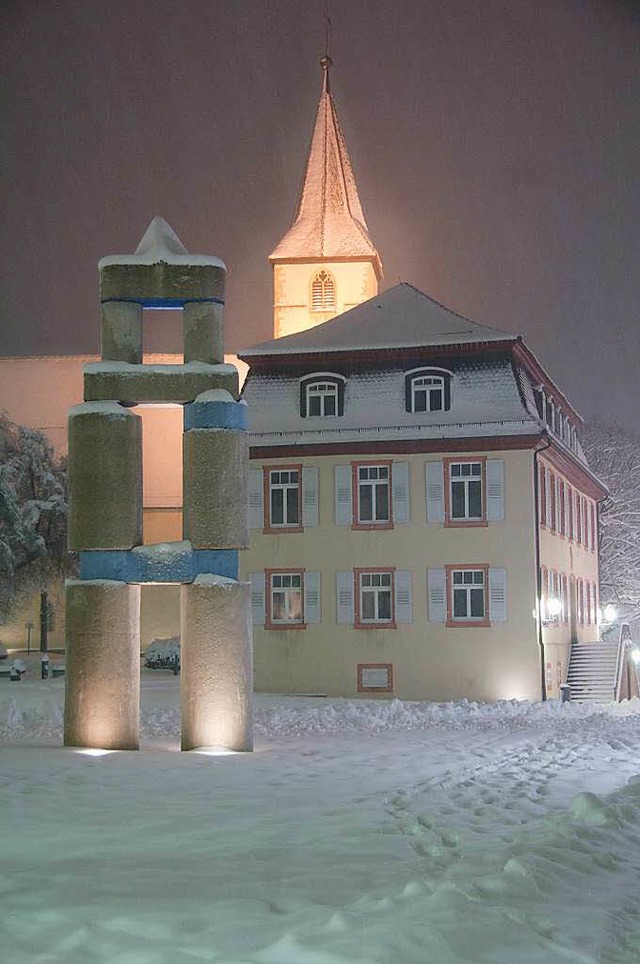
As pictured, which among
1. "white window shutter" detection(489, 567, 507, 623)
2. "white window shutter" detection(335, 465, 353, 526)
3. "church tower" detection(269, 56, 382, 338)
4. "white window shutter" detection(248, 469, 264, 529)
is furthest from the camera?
"church tower" detection(269, 56, 382, 338)

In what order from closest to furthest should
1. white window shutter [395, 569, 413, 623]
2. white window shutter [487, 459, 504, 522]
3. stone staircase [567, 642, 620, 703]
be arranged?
1. white window shutter [487, 459, 504, 522]
2. white window shutter [395, 569, 413, 623]
3. stone staircase [567, 642, 620, 703]

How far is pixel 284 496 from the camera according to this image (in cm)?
3391

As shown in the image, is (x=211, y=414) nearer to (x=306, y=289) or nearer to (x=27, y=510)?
(x=27, y=510)

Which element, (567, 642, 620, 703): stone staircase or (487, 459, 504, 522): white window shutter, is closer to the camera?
(487, 459, 504, 522): white window shutter

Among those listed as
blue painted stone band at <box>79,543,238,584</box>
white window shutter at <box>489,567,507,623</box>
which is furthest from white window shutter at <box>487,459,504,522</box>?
blue painted stone band at <box>79,543,238,584</box>

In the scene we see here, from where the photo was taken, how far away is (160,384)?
1803cm

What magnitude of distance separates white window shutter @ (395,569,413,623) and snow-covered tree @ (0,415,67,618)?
13.1m

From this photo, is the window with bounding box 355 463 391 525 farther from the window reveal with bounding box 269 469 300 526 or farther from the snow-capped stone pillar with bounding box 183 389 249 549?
the snow-capped stone pillar with bounding box 183 389 249 549

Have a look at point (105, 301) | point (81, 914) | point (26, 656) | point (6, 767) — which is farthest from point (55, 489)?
point (81, 914)

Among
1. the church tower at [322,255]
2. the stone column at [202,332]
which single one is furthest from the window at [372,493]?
the church tower at [322,255]

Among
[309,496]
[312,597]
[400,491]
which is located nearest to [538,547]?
[400,491]

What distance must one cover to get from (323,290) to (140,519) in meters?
44.5

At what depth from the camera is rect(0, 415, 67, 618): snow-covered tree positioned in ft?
133

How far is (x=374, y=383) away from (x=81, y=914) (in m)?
27.5
